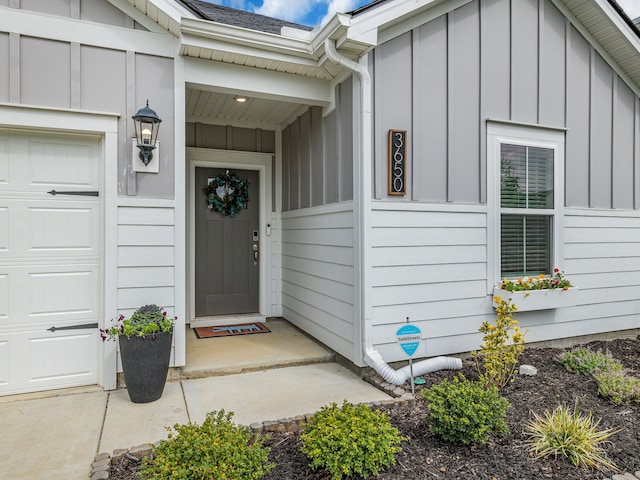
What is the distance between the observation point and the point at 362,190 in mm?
3322

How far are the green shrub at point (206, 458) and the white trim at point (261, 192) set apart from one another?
3179 millimetres

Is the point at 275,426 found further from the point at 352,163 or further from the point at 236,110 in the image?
the point at 236,110

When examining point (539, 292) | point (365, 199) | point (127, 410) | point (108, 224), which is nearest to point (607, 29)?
point (539, 292)

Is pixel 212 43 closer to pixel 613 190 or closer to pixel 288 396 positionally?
pixel 288 396

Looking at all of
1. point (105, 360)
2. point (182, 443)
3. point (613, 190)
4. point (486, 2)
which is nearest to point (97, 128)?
point (105, 360)

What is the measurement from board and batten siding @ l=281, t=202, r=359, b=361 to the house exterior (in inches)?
1.2

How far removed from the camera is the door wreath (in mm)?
5020

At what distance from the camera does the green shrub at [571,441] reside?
2.20m

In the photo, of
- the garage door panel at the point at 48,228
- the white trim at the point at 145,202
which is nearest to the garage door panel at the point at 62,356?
the garage door panel at the point at 48,228

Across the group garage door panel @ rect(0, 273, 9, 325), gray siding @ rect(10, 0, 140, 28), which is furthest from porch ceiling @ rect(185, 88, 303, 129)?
garage door panel @ rect(0, 273, 9, 325)

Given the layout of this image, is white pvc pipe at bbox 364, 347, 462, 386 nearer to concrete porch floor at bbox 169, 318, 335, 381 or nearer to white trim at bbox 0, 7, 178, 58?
concrete porch floor at bbox 169, 318, 335, 381

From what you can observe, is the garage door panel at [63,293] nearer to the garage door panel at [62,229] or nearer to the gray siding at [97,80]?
the garage door panel at [62,229]

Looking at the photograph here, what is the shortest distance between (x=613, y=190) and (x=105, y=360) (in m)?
5.20

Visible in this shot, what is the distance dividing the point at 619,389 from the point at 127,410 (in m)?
3.46
